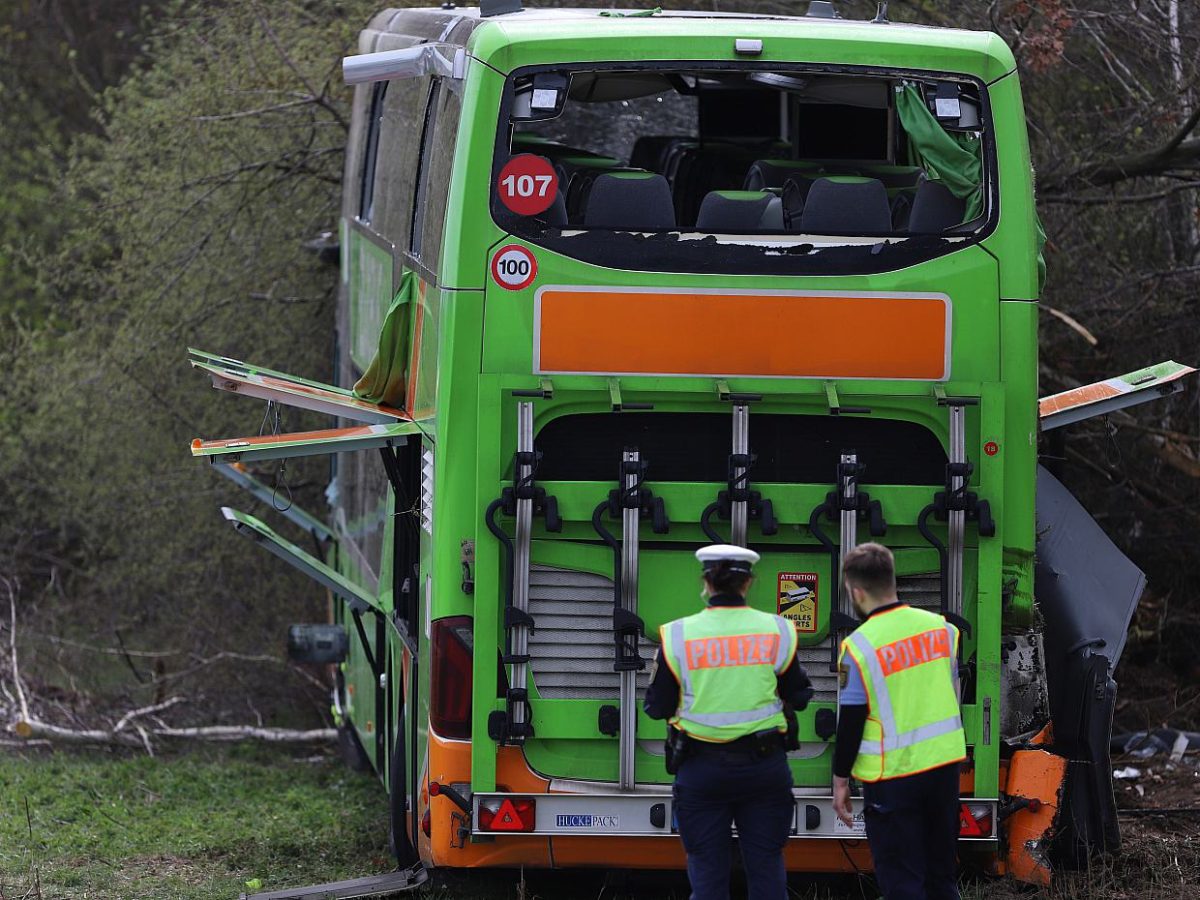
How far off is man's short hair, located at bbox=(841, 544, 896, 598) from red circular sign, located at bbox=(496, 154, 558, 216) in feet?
5.67

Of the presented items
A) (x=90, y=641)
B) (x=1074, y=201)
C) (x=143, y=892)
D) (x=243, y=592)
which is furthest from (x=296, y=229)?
(x=143, y=892)

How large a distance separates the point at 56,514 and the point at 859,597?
11.4 m

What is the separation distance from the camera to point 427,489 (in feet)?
21.9

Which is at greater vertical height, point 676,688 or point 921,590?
point 921,590

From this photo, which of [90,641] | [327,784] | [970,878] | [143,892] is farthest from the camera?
[90,641]

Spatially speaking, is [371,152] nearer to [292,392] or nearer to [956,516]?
[292,392]

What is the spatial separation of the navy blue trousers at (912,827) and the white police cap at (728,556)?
2.59ft

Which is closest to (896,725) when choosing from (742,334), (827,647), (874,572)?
(874,572)

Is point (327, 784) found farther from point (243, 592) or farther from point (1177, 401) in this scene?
point (1177, 401)

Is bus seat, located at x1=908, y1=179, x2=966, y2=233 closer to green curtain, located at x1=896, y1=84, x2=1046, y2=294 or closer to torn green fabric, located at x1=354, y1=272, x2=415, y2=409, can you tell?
green curtain, located at x1=896, y1=84, x2=1046, y2=294

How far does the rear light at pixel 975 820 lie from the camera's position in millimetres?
6109

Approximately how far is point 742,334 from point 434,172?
4.92 ft

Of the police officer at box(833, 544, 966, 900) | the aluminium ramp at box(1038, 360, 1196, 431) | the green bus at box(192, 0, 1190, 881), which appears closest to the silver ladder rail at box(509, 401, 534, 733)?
the green bus at box(192, 0, 1190, 881)

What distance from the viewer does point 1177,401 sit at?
450 inches
